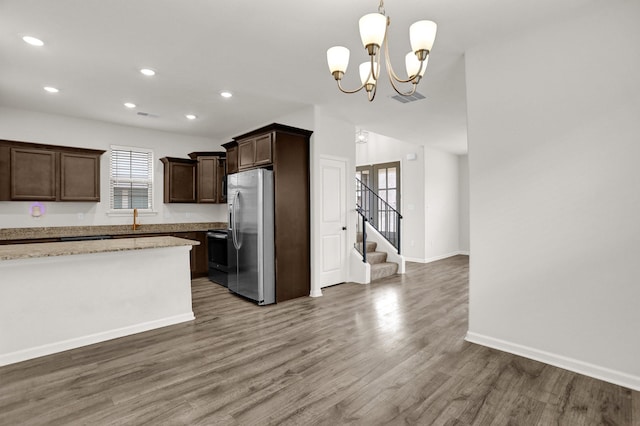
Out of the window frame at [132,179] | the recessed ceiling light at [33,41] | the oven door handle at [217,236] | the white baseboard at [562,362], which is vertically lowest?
the white baseboard at [562,362]

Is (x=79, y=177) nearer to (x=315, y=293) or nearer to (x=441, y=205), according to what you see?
(x=315, y=293)

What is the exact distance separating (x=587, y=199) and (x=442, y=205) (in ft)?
19.4

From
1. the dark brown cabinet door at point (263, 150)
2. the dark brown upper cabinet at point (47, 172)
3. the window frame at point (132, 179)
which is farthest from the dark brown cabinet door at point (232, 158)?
the dark brown upper cabinet at point (47, 172)

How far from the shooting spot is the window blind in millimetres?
5723

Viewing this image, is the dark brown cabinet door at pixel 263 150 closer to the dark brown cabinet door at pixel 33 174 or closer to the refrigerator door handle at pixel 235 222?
the refrigerator door handle at pixel 235 222

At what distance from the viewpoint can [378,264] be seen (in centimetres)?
628

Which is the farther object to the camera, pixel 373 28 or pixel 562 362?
pixel 562 362

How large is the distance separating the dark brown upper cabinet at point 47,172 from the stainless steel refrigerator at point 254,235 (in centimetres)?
258

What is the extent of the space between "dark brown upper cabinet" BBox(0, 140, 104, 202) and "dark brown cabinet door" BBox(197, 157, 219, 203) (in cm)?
166

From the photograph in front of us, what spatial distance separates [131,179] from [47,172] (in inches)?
48.0

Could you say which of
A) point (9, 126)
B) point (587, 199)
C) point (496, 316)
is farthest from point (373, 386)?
point (9, 126)

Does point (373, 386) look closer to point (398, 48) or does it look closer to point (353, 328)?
point (353, 328)

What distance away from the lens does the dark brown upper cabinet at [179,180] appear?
612 cm

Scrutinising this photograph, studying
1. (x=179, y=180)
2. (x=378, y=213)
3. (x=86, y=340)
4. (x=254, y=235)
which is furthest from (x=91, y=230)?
(x=378, y=213)
